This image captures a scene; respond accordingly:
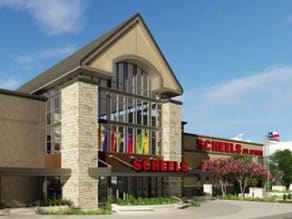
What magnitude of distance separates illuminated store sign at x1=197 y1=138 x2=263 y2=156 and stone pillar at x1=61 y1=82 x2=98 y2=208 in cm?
2096

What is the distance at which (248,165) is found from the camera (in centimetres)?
5072

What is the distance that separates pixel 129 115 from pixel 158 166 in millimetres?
5342

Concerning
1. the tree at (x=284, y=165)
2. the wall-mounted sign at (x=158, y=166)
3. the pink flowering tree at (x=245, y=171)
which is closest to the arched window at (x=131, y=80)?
the wall-mounted sign at (x=158, y=166)

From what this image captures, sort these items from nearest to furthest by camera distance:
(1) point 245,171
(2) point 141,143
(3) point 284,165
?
(2) point 141,143 → (1) point 245,171 → (3) point 284,165

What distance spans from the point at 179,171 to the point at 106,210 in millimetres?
8757

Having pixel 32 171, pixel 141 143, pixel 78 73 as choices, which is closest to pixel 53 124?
pixel 78 73

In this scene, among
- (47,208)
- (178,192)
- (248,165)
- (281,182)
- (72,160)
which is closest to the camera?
(47,208)

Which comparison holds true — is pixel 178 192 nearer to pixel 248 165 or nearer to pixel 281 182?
pixel 248 165

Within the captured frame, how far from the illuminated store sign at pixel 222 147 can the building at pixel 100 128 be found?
11448mm

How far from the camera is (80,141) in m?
36.2

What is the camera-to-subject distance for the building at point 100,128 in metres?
36.4

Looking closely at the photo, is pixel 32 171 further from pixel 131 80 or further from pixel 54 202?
pixel 131 80

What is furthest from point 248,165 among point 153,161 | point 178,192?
point 153,161

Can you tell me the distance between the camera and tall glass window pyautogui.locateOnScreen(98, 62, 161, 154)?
39.6 meters
